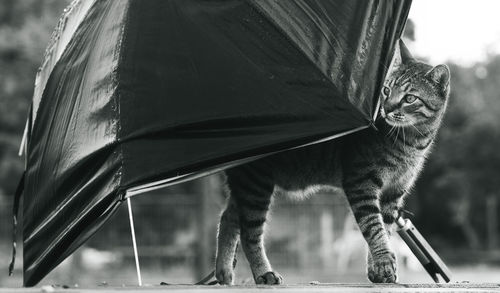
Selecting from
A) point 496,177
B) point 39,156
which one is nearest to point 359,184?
point 39,156

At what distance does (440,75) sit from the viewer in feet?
15.7

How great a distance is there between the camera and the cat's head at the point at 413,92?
455 centimetres

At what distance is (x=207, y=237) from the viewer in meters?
13.4

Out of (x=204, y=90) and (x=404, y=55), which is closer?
(x=204, y=90)

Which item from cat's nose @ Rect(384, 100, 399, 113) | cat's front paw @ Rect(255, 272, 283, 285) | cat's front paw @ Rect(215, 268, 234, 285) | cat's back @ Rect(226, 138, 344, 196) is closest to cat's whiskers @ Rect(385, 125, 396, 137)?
cat's nose @ Rect(384, 100, 399, 113)

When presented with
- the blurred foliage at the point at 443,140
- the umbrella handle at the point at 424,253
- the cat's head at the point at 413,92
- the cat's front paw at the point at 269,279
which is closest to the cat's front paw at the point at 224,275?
the cat's front paw at the point at 269,279

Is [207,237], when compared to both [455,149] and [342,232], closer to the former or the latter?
[342,232]

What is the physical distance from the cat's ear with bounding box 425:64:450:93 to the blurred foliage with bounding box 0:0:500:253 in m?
18.4

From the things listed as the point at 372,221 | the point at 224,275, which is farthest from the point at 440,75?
the point at 224,275

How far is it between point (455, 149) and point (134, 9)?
82.1ft

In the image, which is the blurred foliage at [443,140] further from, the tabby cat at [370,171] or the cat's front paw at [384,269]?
A: the cat's front paw at [384,269]

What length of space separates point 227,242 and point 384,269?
127 cm

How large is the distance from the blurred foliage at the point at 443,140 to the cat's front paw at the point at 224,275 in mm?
17499

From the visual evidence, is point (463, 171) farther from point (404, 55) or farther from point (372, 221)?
point (372, 221)
